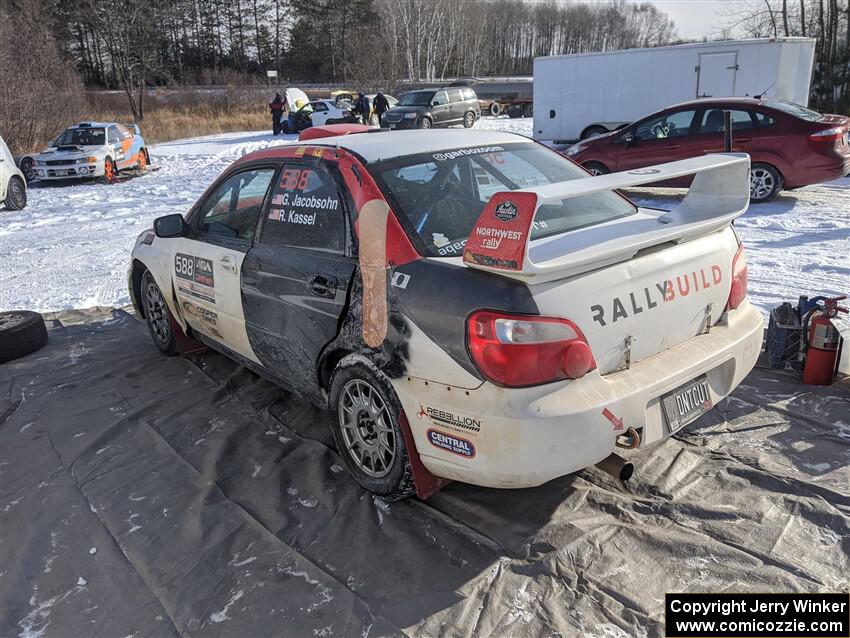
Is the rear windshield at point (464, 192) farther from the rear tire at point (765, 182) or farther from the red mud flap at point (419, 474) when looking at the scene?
the rear tire at point (765, 182)

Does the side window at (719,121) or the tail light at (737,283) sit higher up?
the side window at (719,121)

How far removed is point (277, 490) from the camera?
3.40 m

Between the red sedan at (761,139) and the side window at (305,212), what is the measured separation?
8.06m

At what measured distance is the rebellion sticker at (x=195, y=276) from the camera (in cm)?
430

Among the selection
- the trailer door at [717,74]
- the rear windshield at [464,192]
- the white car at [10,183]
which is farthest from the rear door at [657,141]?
the white car at [10,183]

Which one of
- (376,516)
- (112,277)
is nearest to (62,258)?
(112,277)

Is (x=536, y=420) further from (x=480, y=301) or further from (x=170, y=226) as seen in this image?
(x=170, y=226)

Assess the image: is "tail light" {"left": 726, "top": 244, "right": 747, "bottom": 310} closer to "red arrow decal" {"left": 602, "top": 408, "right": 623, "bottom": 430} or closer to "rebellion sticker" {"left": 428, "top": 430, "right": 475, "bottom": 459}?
"red arrow decal" {"left": 602, "top": 408, "right": 623, "bottom": 430}

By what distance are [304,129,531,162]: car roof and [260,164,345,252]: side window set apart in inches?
8.8

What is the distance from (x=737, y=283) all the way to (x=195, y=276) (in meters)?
3.35

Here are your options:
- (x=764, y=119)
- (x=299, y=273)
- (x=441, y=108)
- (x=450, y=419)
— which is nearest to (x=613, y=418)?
(x=450, y=419)

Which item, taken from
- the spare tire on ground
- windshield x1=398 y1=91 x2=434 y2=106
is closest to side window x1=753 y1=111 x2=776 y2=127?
the spare tire on ground

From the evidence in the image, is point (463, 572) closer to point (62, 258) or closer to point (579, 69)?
point (62, 258)

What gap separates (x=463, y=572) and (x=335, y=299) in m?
1.39
